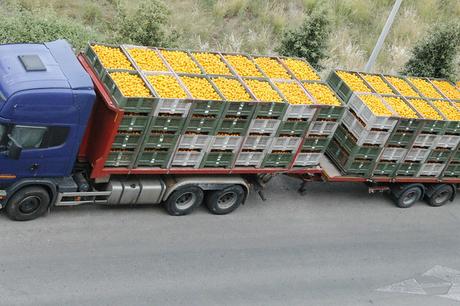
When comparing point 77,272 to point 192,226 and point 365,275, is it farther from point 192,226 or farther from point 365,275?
point 365,275

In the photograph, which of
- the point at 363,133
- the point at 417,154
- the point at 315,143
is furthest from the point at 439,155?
the point at 315,143

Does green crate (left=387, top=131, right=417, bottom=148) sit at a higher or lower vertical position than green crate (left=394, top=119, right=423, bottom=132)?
lower

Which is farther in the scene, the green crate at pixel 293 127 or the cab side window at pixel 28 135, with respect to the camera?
the green crate at pixel 293 127

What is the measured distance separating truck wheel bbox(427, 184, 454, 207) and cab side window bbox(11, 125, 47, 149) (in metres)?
10.2

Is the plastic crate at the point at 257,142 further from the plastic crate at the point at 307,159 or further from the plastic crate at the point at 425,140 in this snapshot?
the plastic crate at the point at 425,140

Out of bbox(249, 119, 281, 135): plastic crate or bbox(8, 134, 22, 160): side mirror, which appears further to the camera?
bbox(249, 119, 281, 135): plastic crate

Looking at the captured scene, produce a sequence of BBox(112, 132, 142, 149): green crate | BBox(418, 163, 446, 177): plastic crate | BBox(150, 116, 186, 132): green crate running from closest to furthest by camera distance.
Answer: BBox(112, 132, 142, 149): green crate → BBox(150, 116, 186, 132): green crate → BBox(418, 163, 446, 177): plastic crate

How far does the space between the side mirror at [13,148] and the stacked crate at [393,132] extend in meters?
7.47

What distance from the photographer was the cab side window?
1134cm

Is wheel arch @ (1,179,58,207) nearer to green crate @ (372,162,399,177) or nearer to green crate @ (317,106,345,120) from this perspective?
green crate @ (317,106,345,120)

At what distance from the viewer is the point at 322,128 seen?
14141 millimetres

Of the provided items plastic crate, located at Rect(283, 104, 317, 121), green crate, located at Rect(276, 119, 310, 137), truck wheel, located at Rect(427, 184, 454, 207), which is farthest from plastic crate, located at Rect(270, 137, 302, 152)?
truck wheel, located at Rect(427, 184, 454, 207)

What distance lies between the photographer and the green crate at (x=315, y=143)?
1423 centimetres

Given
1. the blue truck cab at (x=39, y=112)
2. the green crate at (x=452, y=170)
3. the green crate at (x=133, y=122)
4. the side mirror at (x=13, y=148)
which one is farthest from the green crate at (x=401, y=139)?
the side mirror at (x=13, y=148)
